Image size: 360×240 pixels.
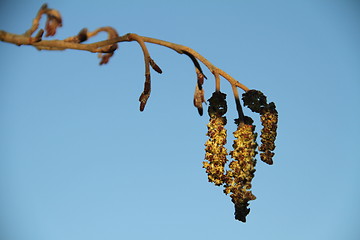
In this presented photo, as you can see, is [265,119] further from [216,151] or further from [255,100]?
[216,151]

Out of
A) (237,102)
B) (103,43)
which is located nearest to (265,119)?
(237,102)

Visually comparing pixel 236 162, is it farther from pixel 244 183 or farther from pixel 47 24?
pixel 47 24

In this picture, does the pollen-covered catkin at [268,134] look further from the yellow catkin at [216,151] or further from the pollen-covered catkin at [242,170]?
the yellow catkin at [216,151]

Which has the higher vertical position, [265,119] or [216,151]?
[265,119]

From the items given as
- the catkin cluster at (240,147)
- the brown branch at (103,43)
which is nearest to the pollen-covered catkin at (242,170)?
the catkin cluster at (240,147)

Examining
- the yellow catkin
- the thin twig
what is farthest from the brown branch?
the yellow catkin

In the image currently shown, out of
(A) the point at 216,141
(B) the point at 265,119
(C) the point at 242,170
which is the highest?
(B) the point at 265,119

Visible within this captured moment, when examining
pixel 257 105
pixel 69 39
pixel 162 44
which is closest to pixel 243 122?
pixel 257 105
